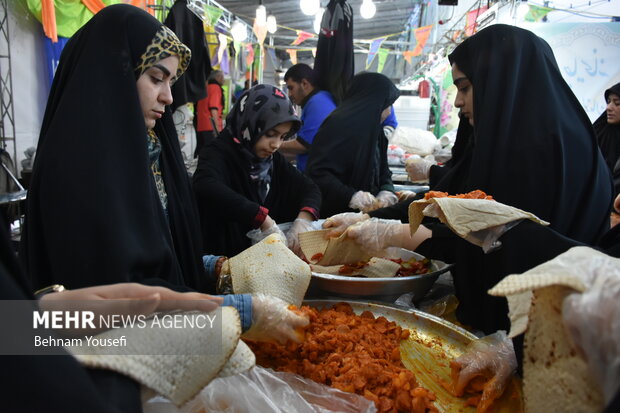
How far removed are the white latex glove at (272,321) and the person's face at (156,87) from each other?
910 mm

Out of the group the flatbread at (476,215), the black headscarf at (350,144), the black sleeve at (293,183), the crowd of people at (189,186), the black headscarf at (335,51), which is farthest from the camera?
the black headscarf at (335,51)

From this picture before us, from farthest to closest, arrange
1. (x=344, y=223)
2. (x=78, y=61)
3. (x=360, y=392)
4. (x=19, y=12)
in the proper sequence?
(x=19, y=12), (x=344, y=223), (x=78, y=61), (x=360, y=392)

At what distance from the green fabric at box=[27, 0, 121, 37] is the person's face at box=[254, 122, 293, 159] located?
467cm

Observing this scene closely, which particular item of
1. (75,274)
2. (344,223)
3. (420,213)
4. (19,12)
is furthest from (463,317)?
(19,12)

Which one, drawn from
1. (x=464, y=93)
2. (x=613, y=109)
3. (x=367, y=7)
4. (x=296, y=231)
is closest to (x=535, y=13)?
(x=613, y=109)

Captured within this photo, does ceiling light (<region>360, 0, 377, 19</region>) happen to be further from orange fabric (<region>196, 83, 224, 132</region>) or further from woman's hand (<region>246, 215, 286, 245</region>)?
woman's hand (<region>246, 215, 286, 245</region>)

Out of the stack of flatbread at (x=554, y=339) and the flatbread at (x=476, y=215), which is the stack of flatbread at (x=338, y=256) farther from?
the stack of flatbread at (x=554, y=339)

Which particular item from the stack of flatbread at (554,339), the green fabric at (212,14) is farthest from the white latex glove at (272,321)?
the green fabric at (212,14)

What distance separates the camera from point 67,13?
5.54 metres

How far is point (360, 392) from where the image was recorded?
3.57 ft

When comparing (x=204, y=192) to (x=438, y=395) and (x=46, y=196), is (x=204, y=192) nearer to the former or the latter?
(x=46, y=196)

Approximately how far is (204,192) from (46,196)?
1.15m

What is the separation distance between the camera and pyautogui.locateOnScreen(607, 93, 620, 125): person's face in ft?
15.1

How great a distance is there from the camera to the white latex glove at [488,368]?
108 centimetres
